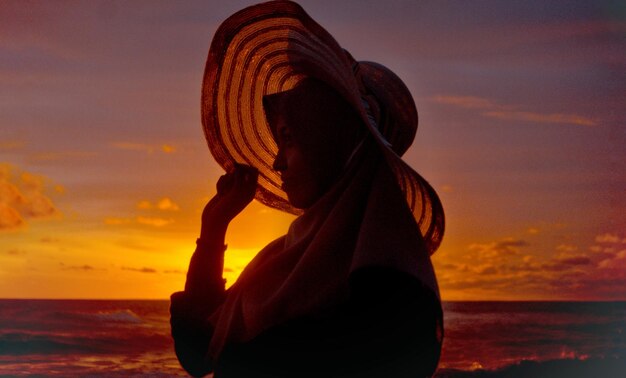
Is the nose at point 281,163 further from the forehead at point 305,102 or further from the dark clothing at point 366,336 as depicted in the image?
the dark clothing at point 366,336

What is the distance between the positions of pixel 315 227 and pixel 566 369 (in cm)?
835

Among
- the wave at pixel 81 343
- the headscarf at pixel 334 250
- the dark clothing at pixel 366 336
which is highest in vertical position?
the headscarf at pixel 334 250

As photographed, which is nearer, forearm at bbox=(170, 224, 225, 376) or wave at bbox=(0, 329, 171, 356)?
forearm at bbox=(170, 224, 225, 376)

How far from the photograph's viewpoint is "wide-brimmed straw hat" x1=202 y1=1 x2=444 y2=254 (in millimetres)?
1572

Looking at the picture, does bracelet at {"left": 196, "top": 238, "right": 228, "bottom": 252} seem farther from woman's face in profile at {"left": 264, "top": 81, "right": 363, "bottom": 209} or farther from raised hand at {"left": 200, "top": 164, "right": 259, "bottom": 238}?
woman's face in profile at {"left": 264, "top": 81, "right": 363, "bottom": 209}

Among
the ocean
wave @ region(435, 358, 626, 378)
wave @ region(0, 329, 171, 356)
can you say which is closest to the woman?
the ocean

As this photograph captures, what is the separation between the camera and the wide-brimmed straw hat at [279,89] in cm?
157

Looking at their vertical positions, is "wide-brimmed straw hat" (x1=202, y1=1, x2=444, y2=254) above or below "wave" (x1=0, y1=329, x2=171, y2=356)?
above

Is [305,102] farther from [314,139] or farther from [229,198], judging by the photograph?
[229,198]

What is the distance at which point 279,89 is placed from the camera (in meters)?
1.80

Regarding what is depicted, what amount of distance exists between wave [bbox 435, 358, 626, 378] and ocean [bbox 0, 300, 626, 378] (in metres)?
0.01

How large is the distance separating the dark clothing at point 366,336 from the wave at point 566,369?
7.36 meters

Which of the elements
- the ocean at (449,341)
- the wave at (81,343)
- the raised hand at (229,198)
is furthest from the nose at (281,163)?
the wave at (81,343)

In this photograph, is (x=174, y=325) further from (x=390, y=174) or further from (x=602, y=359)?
(x=602, y=359)
